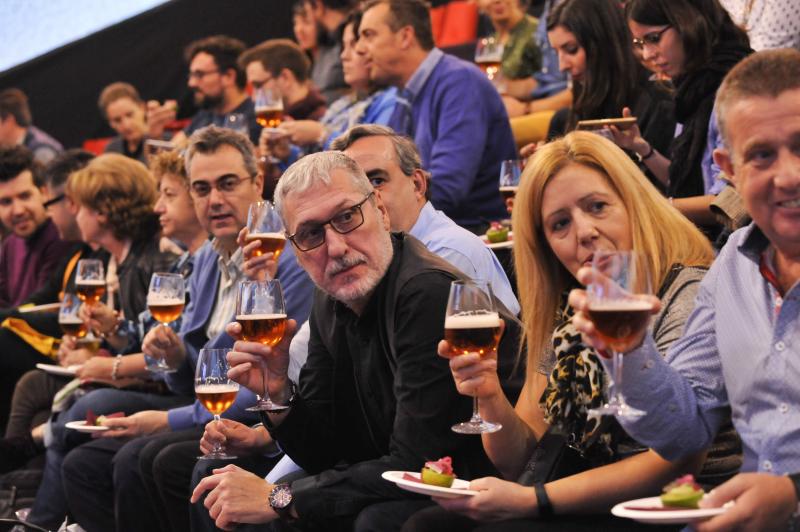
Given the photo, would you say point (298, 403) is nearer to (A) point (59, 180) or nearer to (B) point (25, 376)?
(B) point (25, 376)

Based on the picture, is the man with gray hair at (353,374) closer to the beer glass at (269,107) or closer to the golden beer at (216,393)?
the golden beer at (216,393)

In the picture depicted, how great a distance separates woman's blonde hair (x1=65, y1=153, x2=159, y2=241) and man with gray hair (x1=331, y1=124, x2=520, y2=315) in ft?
6.34

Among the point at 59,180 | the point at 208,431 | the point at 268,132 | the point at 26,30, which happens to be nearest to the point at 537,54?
the point at 268,132

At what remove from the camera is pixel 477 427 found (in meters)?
2.44

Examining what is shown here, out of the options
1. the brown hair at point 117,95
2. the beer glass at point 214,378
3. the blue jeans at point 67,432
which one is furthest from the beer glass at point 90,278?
the brown hair at point 117,95

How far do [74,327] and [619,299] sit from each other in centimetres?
358

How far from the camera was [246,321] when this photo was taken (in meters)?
3.08

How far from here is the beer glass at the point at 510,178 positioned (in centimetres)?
422

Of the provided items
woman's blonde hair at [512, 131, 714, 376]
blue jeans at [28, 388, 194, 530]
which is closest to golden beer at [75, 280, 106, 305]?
blue jeans at [28, 388, 194, 530]

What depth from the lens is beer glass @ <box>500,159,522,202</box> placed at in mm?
4219

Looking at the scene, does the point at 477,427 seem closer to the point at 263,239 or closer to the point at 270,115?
the point at 263,239

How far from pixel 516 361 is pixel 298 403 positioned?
0.60 m

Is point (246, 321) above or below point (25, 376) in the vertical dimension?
above

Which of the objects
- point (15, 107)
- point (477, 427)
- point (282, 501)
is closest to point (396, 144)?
point (282, 501)
